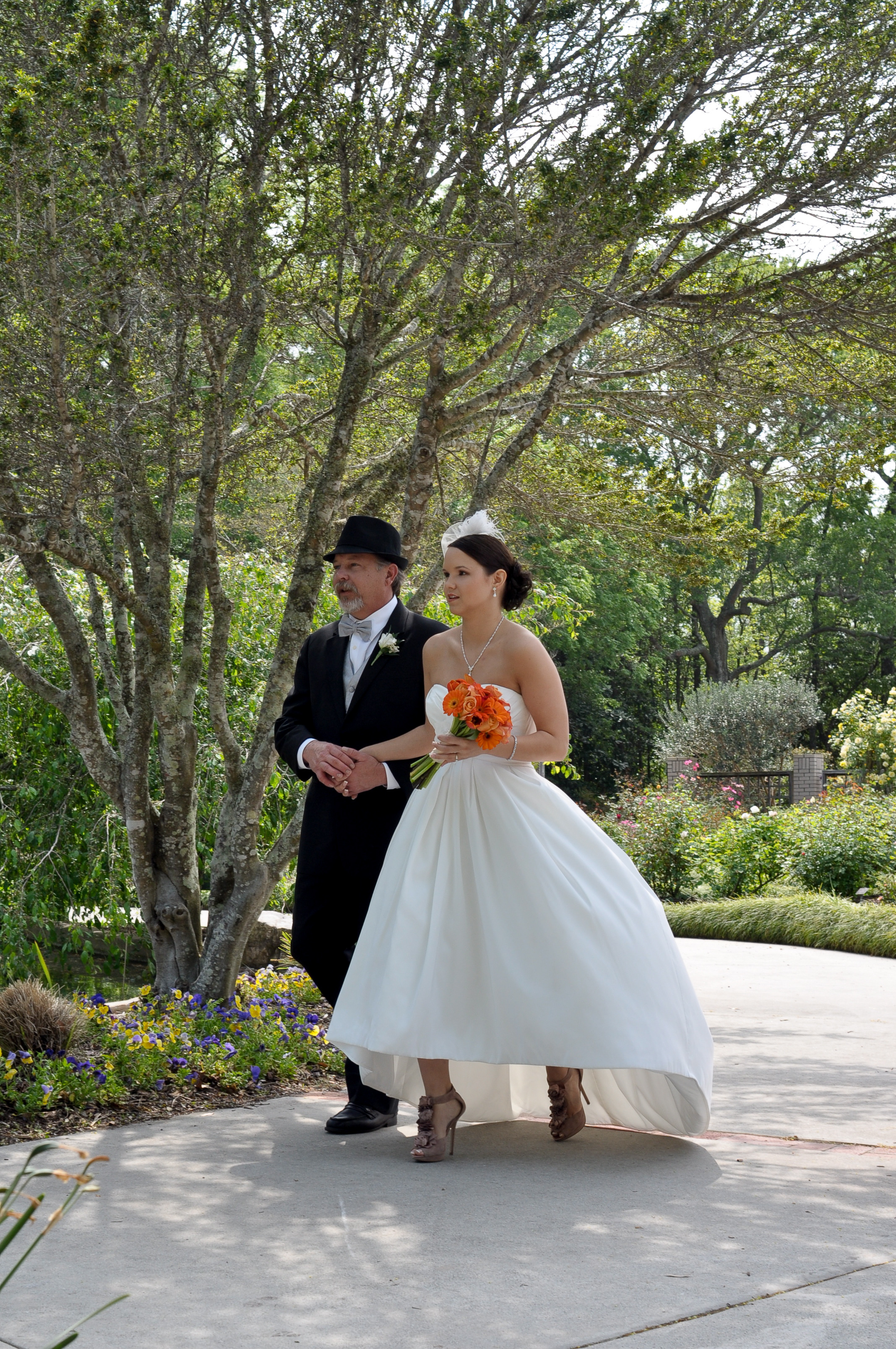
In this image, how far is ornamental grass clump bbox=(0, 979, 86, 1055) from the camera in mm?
4871

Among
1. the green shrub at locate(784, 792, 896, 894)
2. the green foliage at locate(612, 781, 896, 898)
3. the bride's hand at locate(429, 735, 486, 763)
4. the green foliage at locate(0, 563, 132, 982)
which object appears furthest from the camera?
the green foliage at locate(612, 781, 896, 898)

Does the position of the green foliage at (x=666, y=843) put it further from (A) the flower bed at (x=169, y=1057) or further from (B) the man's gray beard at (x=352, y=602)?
→ (B) the man's gray beard at (x=352, y=602)

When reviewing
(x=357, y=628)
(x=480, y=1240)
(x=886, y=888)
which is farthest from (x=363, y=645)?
(x=886, y=888)

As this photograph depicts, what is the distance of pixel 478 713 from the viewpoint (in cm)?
394

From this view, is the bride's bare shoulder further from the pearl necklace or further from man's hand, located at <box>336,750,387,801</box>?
man's hand, located at <box>336,750,387,801</box>

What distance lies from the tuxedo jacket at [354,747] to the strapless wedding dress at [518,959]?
0.92ft

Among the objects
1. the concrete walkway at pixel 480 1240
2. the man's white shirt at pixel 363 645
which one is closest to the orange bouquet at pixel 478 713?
the man's white shirt at pixel 363 645

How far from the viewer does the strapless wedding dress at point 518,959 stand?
3768 mm

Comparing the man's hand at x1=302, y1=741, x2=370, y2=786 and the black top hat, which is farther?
the black top hat

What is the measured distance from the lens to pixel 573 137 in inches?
227

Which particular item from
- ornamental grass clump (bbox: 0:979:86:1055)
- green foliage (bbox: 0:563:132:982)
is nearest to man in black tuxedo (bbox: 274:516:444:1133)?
ornamental grass clump (bbox: 0:979:86:1055)

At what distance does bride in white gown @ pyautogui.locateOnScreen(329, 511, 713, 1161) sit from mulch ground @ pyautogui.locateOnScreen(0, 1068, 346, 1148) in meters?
0.86

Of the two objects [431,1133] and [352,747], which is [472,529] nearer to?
[352,747]

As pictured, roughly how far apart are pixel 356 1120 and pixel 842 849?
977 centimetres
